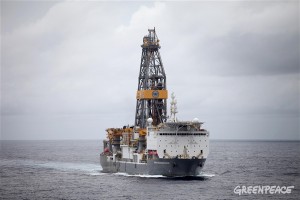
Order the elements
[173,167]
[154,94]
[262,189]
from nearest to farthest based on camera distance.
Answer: [262,189] → [173,167] → [154,94]

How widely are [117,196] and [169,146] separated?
41.6 ft

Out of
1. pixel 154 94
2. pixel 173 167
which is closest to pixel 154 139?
pixel 173 167

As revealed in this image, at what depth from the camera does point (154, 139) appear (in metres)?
65.4

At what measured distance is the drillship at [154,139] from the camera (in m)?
64.4

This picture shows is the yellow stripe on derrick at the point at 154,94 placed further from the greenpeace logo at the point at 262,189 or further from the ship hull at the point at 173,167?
the greenpeace logo at the point at 262,189

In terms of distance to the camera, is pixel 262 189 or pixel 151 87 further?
pixel 151 87

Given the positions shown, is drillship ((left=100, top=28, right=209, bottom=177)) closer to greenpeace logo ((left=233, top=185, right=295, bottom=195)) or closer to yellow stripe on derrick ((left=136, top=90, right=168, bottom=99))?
yellow stripe on derrick ((left=136, top=90, right=168, bottom=99))

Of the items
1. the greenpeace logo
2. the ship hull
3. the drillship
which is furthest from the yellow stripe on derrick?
the greenpeace logo

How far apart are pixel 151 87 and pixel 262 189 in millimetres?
27001

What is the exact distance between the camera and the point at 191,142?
65.4 meters

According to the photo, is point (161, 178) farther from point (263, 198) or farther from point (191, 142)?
→ point (263, 198)

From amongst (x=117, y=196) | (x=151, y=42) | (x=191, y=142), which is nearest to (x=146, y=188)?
(x=117, y=196)

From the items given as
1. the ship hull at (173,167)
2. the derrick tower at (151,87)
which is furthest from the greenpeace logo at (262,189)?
the derrick tower at (151,87)

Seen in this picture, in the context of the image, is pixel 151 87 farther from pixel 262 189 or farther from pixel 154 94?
pixel 262 189
